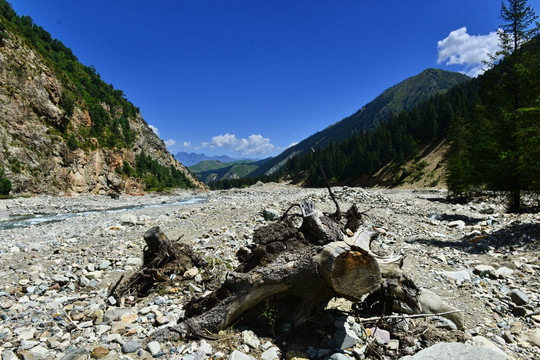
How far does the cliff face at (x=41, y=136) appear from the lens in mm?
38000

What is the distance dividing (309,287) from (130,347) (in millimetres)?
2627

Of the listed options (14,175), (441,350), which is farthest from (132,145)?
(441,350)

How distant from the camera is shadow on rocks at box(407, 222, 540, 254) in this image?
324 inches

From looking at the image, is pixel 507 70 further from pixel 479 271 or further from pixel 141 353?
pixel 141 353

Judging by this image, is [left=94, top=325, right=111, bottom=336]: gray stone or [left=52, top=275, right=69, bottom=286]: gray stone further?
[left=52, top=275, right=69, bottom=286]: gray stone

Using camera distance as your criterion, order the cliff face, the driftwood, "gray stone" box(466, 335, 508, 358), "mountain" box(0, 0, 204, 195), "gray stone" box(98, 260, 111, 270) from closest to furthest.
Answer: the driftwood → "gray stone" box(466, 335, 508, 358) → "gray stone" box(98, 260, 111, 270) → the cliff face → "mountain" box(0, 0, 204, 195)

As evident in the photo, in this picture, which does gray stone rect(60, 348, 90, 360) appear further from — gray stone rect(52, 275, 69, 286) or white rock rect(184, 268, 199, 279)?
gray stone rect(52, 275, 69, 286)

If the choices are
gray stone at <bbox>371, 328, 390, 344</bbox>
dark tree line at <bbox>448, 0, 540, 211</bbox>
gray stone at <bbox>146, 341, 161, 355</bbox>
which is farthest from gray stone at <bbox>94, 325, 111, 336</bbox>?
dark tree line at <bbox>448, 0, 540, 211</bbox>

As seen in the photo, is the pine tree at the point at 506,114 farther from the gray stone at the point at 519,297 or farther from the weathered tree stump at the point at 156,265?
the weathered tree stump at the point at 156,265

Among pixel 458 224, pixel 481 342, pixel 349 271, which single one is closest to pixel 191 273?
pixel 349 271

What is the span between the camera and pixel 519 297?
498 centimetres

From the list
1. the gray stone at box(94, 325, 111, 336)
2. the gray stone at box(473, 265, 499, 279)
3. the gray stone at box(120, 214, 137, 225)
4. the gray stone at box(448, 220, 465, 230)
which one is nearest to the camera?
the gray stone at box(94, 325, 111, 336)

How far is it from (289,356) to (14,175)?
47932 millimetres

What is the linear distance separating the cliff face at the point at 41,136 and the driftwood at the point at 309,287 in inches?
1808
